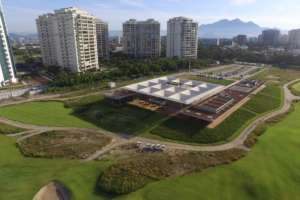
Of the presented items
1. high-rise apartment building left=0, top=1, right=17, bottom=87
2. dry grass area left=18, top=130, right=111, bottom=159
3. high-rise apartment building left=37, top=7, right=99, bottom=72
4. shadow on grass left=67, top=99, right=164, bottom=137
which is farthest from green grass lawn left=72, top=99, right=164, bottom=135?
high-rise apartment building left=37, top=7, right=99, bottom=72

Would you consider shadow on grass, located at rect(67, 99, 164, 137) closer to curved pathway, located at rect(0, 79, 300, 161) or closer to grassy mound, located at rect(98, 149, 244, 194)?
curved pathway, located at rect(0, 79, 300, 161)

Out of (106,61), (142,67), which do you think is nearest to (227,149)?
(142,67)

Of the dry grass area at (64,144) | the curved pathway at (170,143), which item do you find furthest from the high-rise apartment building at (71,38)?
the dry grass area at (64,144)

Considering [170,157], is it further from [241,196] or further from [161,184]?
[241,196]

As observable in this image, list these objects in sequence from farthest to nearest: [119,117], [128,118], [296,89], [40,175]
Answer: [296,89]
[119,117]
[128,118]
[40,175]

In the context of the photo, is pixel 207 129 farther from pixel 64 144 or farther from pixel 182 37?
pixel 182 37

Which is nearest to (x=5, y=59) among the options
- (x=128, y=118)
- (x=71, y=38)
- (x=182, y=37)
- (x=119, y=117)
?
(x=71, y=38)

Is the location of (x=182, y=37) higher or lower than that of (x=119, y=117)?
higher
